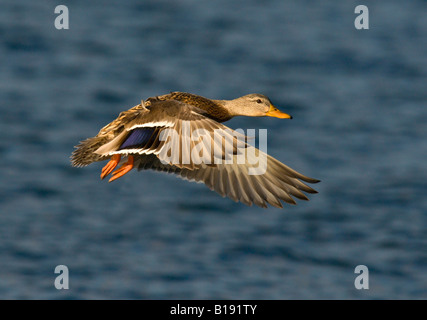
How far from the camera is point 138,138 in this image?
8.44 meters

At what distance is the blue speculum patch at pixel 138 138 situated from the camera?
8.36m

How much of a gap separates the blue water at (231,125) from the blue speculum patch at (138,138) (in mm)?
9832

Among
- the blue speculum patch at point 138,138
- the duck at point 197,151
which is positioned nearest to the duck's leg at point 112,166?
the duck at point 197,151

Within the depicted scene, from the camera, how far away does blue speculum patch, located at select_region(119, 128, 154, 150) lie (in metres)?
8.36

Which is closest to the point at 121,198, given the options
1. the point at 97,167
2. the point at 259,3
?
the point at 97,167

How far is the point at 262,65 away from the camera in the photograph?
24719mm

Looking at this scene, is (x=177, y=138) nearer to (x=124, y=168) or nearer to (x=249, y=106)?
(x=124, y=168)

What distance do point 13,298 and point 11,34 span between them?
11291 millimetres

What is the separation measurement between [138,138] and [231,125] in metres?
11.5

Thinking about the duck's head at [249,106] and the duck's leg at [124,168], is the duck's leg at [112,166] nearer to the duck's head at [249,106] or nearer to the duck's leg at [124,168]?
the duck's leg at [124,168]

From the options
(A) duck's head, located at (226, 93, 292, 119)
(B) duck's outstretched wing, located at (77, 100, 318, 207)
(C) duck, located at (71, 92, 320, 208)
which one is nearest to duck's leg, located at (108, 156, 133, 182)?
(C) duck, located at (71, 92, 320, 208)

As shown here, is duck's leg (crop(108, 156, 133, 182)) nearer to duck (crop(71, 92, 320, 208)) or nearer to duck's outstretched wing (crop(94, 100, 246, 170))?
duck (crop(71, 92, 320, 208))

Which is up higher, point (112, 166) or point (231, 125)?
point (231, 125)

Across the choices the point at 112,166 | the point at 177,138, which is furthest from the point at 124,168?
the point at 177,138
